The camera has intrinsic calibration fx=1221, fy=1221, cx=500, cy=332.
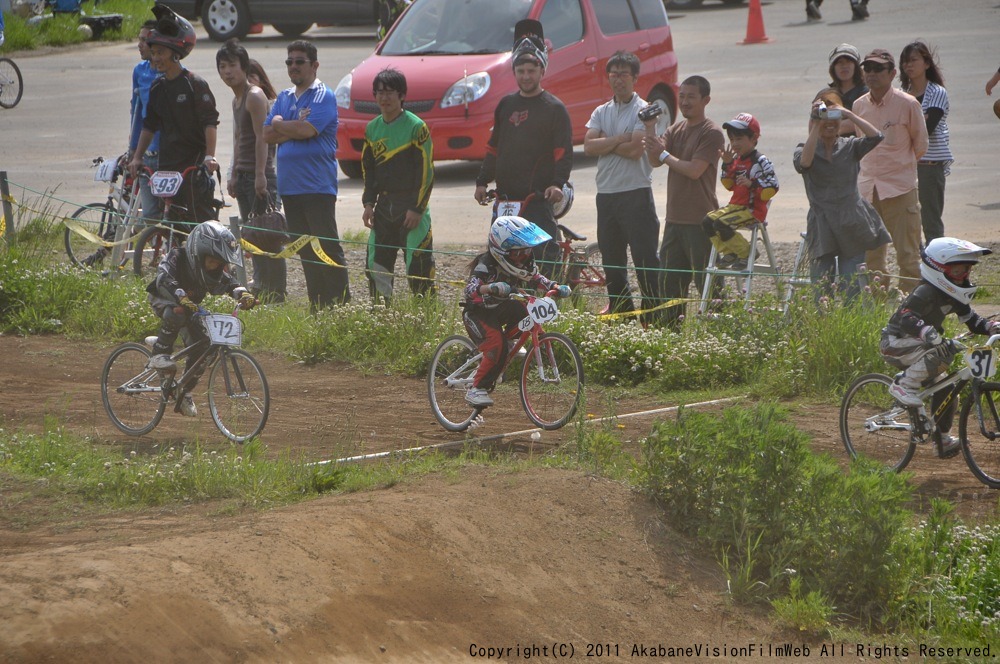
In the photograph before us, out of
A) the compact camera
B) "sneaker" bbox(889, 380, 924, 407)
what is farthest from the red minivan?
"sneaker" bbox(889, 380, 924, 407)

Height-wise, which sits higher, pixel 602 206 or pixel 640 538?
pixel 602 206

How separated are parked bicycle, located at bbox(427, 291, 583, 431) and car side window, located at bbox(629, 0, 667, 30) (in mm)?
10452

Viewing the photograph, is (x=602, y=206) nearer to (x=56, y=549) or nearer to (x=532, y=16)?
(x=56, y=549)

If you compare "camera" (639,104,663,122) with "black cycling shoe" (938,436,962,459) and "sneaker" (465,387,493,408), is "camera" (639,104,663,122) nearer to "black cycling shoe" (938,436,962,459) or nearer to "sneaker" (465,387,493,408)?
"sneaker" (465,387,493,408)

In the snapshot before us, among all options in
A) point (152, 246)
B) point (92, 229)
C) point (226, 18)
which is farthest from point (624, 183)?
point (226, 18)

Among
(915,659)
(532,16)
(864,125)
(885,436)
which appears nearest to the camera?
(915,659)

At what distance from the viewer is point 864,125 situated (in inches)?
369

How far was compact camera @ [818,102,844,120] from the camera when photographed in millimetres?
9250

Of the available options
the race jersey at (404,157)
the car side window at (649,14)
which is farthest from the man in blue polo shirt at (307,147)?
the car side window at (649,14)

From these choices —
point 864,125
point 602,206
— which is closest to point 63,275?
point 602,206

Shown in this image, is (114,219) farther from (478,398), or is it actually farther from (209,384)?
(478,398)

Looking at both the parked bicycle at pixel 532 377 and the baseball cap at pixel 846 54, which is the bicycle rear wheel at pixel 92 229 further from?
the baseball cap at pixel 846 54

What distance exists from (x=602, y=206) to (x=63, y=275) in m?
5.58

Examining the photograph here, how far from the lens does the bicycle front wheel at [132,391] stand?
8.72 metres
